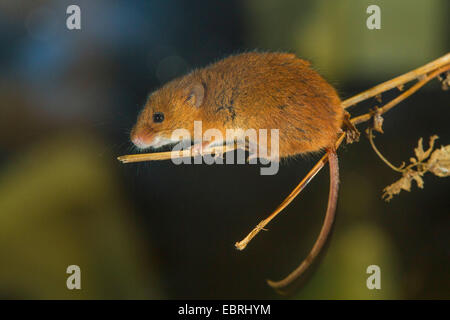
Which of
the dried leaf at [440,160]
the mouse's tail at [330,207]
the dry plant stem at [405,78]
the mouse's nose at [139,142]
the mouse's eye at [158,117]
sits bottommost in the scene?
the mouse's tail at [330,207]

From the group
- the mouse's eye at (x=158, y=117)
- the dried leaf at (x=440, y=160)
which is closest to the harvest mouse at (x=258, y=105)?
the mouse's eye at (x=158, y=117)

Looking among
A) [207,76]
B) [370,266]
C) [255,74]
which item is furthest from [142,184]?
[370,266]

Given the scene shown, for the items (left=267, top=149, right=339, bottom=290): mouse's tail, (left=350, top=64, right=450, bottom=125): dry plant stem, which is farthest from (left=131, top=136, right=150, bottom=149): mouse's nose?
(left=350, top=64, right=450, bottom=125): dry plant stem

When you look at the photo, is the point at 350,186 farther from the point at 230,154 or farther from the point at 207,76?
the point at 207,76

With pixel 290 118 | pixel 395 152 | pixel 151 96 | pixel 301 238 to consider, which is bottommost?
pixel 301 238

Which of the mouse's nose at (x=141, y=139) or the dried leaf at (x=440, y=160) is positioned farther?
the mouse's nose at (x=141, y=139)

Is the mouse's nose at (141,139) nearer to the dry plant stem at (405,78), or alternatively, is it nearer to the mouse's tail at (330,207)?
the mouse's tail at (330,207)

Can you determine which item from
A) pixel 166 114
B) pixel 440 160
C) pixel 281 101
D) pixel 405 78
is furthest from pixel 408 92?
pixel 166 114

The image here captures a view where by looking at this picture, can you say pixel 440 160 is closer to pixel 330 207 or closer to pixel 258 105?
pixel 330 207
